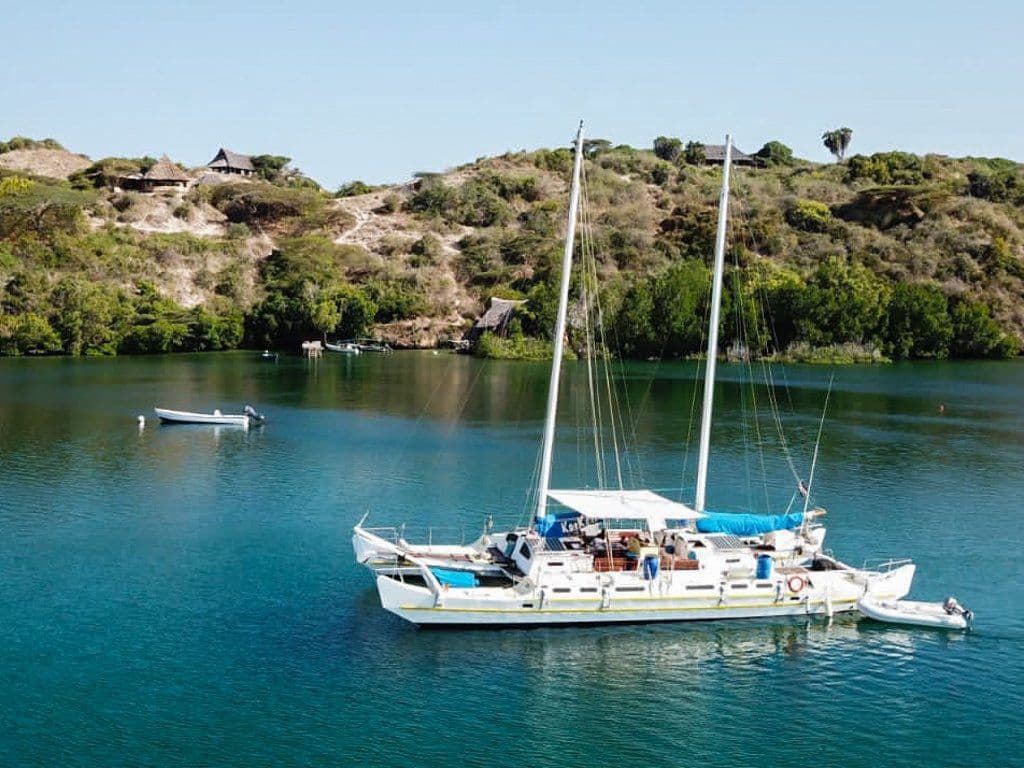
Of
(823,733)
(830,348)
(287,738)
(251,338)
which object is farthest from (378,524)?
(251,338)

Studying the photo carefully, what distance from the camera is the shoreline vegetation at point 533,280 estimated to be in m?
149

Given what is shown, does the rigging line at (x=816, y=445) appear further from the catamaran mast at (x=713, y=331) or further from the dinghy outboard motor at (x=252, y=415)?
the dinghy outboard motor at (x=252, y=415)

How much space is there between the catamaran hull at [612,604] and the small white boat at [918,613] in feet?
1.91

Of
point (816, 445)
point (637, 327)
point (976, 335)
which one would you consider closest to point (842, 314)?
point (976, 335)

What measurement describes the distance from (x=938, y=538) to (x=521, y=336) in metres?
103

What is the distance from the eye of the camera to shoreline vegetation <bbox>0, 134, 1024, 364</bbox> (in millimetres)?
149250

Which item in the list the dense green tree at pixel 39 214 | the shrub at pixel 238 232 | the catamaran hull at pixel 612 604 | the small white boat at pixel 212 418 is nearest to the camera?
the catamaran hull at pixel 612 604

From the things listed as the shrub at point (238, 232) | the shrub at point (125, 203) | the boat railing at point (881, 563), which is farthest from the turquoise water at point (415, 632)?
the shrub at point (125, 203)

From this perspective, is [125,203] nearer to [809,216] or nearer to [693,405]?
[809,216]

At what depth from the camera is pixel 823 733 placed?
1277 inches

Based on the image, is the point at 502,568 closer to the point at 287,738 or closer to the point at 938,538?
the point at 287,738

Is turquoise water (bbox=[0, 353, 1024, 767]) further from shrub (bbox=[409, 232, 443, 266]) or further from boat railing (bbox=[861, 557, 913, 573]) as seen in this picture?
shrub (bbox=[409, 232, 443, 266])

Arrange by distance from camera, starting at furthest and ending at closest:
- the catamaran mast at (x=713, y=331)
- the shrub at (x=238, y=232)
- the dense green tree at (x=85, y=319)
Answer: the shrub at (x=238, y=232)
the dense green tree at (x=85, y=319)
the catamaran mast at (x=713, y=331)

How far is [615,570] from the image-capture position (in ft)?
135
